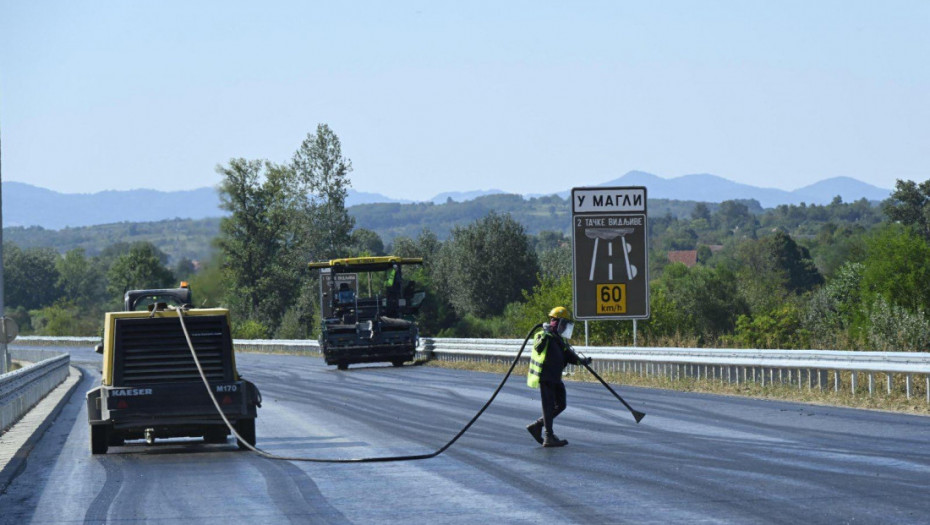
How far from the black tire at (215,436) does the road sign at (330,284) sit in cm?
2158

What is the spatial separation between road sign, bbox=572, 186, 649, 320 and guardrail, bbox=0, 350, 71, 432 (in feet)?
38.0

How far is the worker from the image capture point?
14.4m

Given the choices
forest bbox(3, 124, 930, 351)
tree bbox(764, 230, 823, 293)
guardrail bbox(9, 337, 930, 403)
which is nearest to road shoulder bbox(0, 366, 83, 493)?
guardrail bbox(9, 337, 930, 403)

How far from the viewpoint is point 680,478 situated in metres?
11.3

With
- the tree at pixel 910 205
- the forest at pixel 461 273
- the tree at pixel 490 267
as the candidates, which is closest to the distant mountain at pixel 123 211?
the forest at pixel 461 273

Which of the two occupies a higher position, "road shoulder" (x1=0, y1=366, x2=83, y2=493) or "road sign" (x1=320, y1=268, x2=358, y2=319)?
"road sign" (x1=320, y1=268, x2=358, y2=319)

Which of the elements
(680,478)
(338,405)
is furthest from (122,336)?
(338,405)

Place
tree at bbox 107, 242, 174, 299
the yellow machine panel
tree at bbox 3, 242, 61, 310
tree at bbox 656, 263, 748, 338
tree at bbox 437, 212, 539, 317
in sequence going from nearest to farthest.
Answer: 1. the yellow machine panel
2. tree at bbox 656, 263, 748, 338
3. tree at bbox 437, 212, 539, 317
4. tree at bbox 107, 242, 174, 299
5. tree at bbox 3, 242, 61, 310

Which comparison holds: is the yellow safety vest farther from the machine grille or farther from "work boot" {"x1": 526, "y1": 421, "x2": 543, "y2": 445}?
the machine grille

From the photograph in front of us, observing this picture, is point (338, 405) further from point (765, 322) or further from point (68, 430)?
point (765, 322)

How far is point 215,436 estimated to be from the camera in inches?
640

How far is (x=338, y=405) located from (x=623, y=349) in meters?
7.74

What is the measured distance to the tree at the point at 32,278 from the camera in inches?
6206

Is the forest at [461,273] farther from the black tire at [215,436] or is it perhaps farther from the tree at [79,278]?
the black tire at [215,436]
